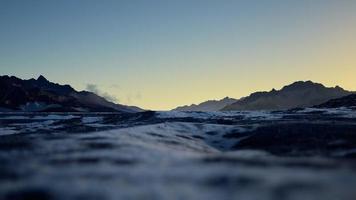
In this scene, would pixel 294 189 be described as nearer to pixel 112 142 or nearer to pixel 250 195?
pixel 250 195

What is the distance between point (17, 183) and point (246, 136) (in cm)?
3702

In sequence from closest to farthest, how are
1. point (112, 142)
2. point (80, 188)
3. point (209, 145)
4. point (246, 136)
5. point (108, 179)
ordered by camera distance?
1. point (80, 188)
2. point (108, 179)
3. point (112, 142)
4. point (209, 145)
5. point (246, 136)

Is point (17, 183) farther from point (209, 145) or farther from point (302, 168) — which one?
point (209, 145)

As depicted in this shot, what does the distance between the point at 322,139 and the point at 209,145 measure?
12.6 m

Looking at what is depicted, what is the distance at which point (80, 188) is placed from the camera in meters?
27.3

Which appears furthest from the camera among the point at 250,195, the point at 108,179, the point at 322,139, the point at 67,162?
the point at 322,139

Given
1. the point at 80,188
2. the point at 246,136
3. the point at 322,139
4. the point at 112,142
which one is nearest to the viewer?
the point at 80,188

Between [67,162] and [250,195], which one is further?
[67,162]

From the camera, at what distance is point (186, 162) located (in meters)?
34.7

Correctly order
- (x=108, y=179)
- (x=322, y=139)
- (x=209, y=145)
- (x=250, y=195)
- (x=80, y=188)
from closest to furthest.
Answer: (x=250, y=195), (x=80, y=188), (x=108, y=179), (x=322, y=139), (x=209, y=145)

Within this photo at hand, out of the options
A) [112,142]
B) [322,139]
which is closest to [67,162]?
[112,142]

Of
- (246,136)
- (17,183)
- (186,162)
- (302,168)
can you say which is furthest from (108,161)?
(246,136)

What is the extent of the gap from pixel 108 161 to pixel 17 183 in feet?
25.4

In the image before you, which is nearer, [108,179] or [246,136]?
[108,179]
